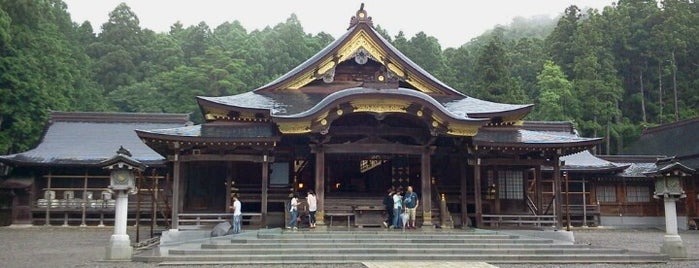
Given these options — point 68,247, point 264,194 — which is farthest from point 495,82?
point 68,247

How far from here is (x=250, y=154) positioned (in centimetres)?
1930

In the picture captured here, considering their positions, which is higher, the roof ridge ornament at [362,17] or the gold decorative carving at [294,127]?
the roof ridge ornament at [362,17]

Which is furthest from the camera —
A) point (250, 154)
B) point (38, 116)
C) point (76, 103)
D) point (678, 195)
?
point (76, 103)

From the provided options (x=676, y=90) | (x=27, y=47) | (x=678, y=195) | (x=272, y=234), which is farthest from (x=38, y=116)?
(x=676, y=90)

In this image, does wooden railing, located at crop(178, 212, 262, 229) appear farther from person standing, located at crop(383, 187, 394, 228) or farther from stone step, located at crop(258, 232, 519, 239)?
person standing, located at crop(383, 187, 394, 228)

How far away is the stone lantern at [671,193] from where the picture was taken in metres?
15.4

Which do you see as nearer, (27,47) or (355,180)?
(355,180)

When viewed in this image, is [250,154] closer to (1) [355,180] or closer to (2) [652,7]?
(1) [355,180]

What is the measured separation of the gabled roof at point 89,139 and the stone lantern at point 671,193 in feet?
66.3

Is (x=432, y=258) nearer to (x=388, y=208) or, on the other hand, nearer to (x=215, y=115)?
(x=388, y=208)

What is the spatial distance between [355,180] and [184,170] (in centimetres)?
599

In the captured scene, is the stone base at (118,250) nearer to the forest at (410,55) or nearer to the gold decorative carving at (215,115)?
the gold decorative carving at (215,115)

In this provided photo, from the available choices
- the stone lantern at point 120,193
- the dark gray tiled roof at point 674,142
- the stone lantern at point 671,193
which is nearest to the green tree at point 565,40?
the dark gray tiled roof at point 674,142

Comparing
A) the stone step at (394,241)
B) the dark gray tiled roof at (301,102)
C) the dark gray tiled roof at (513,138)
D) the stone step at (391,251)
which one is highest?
the dark gray tiled roof at (301,102)
